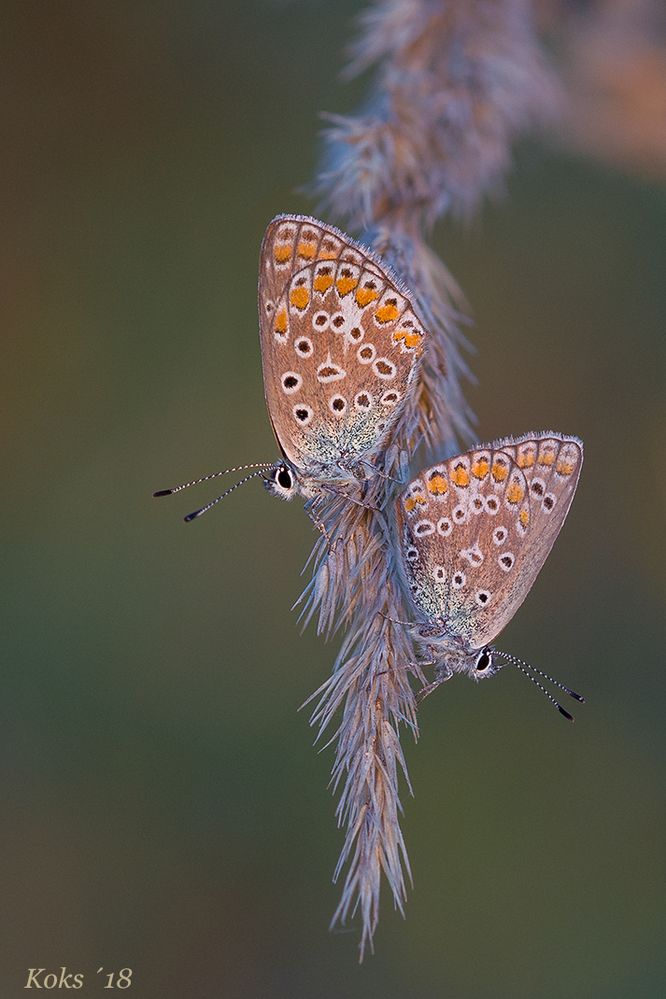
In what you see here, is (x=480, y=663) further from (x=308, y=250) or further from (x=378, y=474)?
(x=308, y=250)

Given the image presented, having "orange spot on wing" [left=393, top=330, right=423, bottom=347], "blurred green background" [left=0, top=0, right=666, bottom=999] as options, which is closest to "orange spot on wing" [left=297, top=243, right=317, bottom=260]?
"orange spot on wing" [left=393, top=330, right=423, bottom=347]

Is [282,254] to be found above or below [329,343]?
above

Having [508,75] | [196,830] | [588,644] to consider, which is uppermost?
[508,75]

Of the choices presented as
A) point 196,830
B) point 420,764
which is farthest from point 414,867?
point 196,830

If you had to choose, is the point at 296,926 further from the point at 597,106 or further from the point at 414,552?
the point at 597,106

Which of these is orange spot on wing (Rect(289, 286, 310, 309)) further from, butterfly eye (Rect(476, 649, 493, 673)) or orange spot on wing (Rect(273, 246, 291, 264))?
butterfly eye (Rect(476, 649, 493, 673))

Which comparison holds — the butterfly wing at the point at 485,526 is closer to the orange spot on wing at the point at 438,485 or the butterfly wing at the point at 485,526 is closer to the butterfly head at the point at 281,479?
the orange spot on wing at the point at 438,485

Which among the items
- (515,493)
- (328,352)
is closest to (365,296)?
(328,352)
